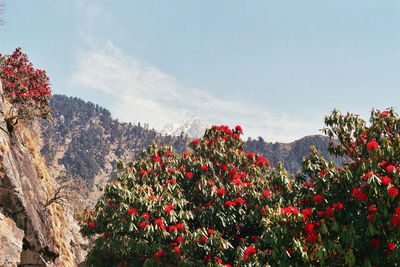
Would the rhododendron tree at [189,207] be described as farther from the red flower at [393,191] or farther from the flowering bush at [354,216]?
the red flower at [393,191]

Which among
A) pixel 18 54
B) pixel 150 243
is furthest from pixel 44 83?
pixel 150 243

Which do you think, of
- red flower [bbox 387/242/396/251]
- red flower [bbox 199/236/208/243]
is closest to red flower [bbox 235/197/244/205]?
red flower [bbox 199/236/208/243]

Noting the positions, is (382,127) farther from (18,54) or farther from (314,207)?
(18,54)

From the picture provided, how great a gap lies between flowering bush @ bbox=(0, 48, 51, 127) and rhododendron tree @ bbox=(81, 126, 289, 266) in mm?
7551

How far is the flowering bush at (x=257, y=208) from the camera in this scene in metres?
6.46

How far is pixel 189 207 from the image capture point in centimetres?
1284

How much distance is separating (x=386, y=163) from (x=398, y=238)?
7.03 ft

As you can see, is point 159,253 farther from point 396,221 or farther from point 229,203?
point 396,221

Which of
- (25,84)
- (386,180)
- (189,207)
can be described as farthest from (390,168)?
(25,84)

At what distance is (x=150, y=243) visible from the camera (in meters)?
11.2

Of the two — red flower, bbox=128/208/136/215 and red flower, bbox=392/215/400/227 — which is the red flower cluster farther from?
red flower, bbox=392/215/400/227

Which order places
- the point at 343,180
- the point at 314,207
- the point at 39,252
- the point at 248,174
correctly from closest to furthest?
the point at 343,180
the point at 314,207
the point at 39,252
the point at 248,174

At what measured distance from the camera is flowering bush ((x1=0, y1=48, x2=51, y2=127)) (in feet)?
51.2

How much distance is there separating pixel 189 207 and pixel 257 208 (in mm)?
3495
